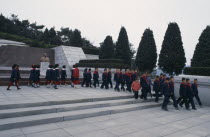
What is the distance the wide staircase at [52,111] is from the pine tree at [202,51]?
1226cm

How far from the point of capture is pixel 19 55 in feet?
71.1

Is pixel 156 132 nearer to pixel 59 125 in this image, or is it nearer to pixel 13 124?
pixel 59 125

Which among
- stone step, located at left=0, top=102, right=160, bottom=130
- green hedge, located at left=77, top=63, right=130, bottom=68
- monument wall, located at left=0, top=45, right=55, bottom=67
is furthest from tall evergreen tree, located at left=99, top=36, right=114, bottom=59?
stone step, located at left=0, top=102, right=160, bottom=130

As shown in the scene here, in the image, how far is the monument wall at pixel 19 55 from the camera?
2101 centimetres

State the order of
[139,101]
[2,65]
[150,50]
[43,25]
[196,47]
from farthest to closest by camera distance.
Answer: [43,25], [150,50], [2,65], [196,47], [139,101]

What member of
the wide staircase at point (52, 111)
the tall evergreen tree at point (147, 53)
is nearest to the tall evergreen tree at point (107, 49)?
the tall evergreen tree at point (147, 53)

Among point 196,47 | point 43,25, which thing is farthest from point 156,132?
point 43,25

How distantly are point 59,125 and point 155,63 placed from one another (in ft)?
74.3

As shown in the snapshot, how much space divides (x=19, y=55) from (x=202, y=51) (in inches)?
846

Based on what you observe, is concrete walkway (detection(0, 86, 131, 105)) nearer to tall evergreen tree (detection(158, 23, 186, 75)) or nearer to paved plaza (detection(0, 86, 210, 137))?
paved plaza (detection(0, 86, 210, 137))

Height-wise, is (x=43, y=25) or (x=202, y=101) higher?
(x=43, y=25)

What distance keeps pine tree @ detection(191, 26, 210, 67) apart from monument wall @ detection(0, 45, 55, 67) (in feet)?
61.8

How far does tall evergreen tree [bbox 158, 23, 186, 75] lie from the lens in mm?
22469

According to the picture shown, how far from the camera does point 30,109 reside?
652 centimetres
